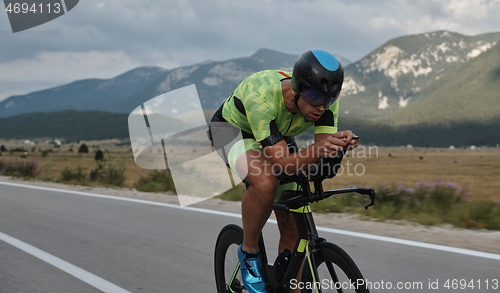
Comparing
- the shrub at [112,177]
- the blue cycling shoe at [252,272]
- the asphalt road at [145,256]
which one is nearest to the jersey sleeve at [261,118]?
the blue cycling shoe at [252,272]

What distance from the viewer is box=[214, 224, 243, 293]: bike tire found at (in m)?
3.32

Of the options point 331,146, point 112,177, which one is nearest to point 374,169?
point 112,177

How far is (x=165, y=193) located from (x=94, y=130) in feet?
377

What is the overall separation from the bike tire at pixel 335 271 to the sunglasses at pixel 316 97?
706mm

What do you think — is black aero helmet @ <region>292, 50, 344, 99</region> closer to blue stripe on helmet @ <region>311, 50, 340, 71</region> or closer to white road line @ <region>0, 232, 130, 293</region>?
blue stripe on helmet @ <region>311, 50, 340, 71</region>

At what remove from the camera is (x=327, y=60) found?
7.80 feet

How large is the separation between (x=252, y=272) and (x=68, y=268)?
2550mm

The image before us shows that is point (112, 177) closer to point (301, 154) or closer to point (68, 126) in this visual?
point (301, 154)

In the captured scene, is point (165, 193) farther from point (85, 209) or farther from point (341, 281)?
point (341, 281)

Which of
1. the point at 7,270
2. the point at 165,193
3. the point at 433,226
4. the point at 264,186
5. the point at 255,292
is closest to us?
the point at 264,186

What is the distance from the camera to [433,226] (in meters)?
6.34

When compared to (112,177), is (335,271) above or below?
above

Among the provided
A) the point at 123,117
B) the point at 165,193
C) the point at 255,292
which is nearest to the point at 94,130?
the point at 123,117

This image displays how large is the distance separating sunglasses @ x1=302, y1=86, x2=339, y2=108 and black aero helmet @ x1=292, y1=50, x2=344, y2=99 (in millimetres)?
28
